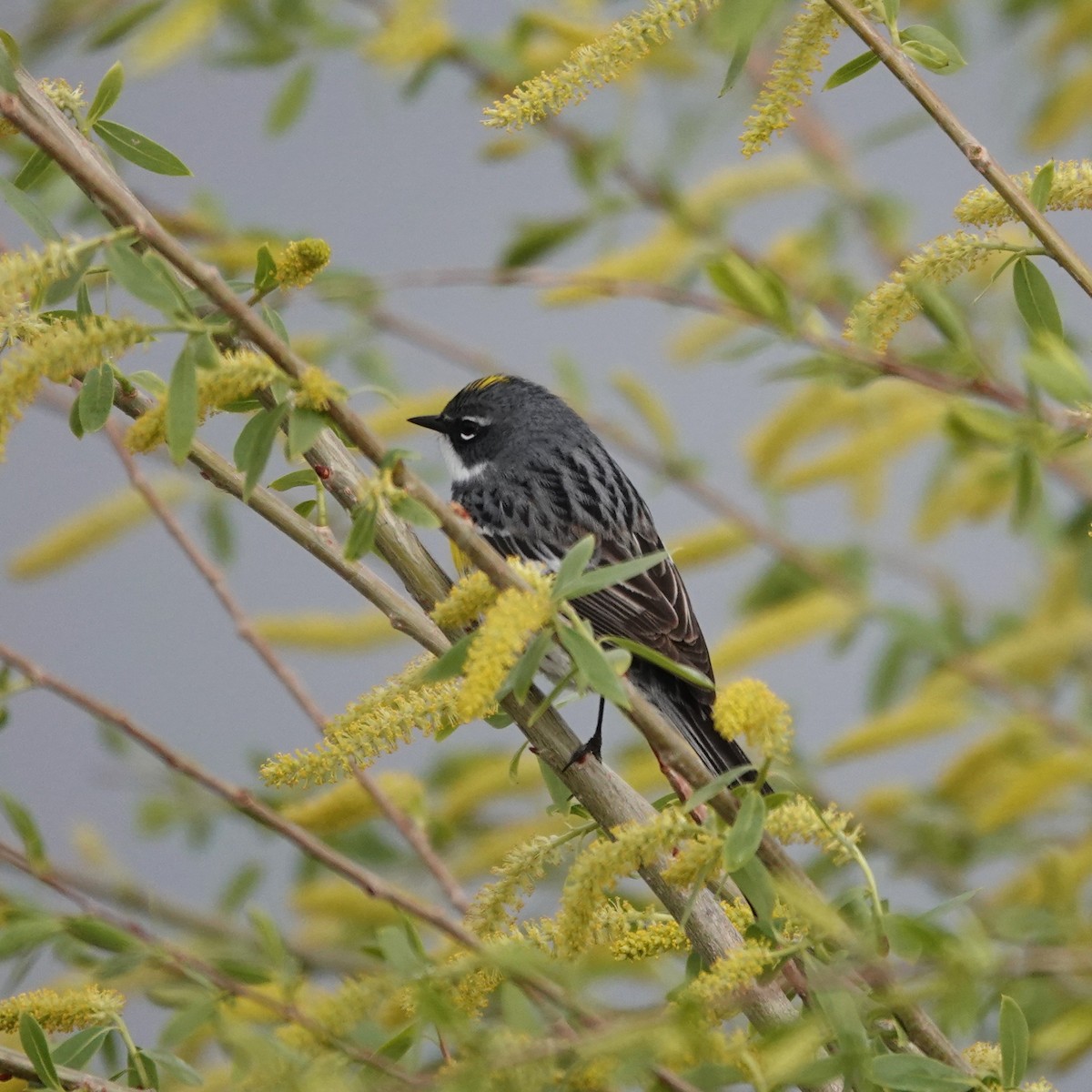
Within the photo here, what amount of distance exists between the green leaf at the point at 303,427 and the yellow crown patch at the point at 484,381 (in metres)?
1.76

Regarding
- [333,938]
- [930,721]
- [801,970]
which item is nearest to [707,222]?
[930,721]

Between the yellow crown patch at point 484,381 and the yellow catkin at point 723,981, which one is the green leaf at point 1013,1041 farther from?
the yellow crown patch at point 484,381

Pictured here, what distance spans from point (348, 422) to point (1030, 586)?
2091 millimetres

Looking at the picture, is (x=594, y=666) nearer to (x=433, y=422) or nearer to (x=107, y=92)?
(x=107, y=92)

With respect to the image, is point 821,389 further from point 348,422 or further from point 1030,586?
point 348,422

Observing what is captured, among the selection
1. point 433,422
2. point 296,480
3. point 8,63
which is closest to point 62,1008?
point 296,480

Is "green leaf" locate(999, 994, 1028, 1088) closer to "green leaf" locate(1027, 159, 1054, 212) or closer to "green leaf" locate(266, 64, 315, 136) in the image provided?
"green leaf" locate(1027, 159, 1054, 212)

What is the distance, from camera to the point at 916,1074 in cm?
86

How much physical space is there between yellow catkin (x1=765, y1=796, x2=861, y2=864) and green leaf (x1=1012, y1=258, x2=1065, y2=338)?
402 mm

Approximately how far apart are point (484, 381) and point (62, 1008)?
1741 mm

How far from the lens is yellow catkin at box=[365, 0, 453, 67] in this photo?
6.01 ft

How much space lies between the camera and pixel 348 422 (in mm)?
792

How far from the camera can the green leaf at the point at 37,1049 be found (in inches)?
35.2

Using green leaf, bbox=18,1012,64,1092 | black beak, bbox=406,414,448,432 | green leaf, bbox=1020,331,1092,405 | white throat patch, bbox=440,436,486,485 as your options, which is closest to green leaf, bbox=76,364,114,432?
green leaf, bbox=18,1012,64,1092
